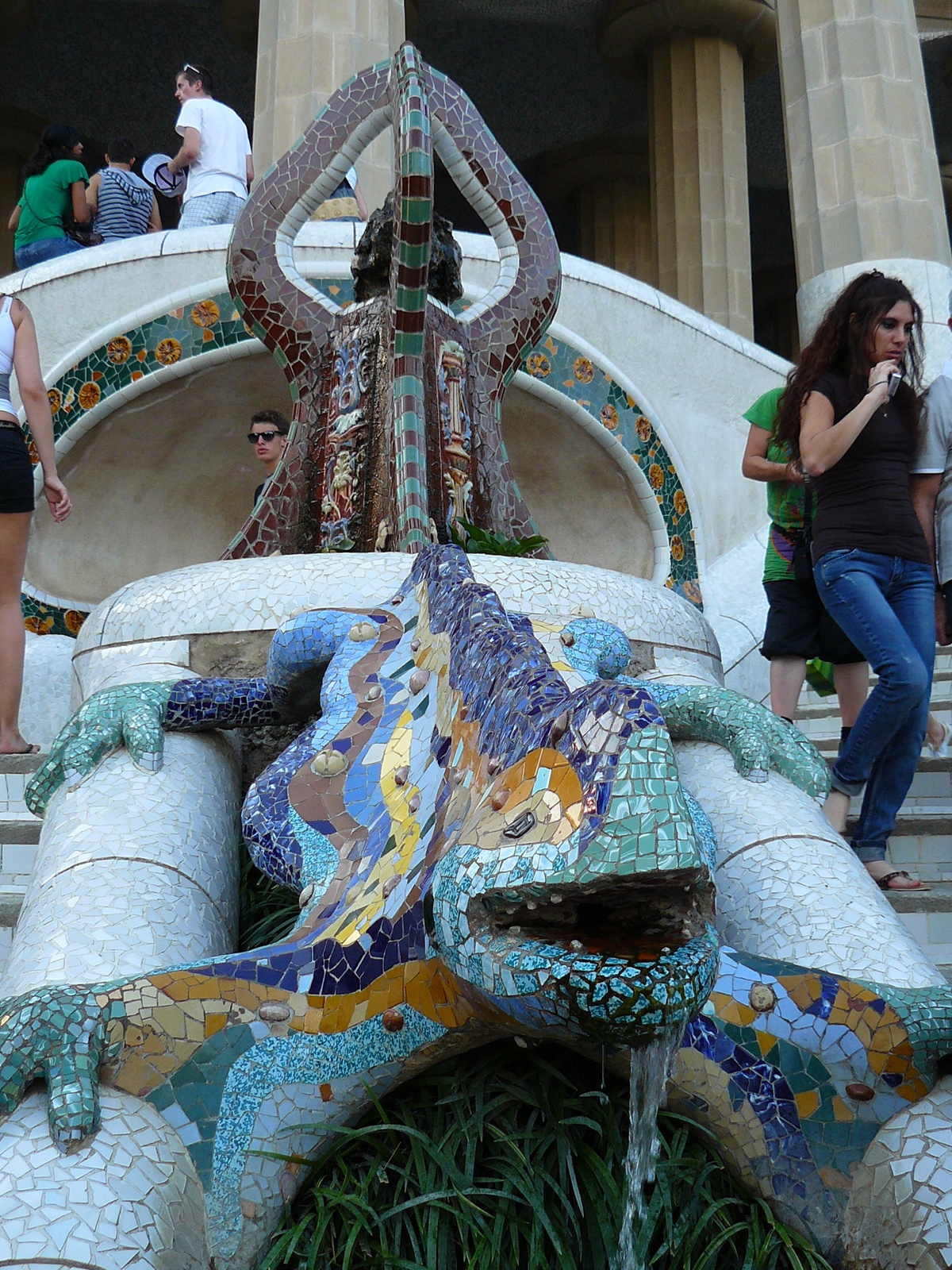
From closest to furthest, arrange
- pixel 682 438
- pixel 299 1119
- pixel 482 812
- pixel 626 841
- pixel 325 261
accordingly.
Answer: pixel 626 841
pixel 482 812
pixel 299 1119
pixel 325 261
pixel 682 438

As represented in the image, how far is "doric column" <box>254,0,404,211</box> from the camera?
9.01 metres

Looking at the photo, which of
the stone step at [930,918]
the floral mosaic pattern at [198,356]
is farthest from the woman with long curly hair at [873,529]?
the floral mosaic pattern at [198,356]

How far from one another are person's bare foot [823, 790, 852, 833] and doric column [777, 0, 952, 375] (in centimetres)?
614

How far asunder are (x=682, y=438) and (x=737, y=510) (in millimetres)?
513

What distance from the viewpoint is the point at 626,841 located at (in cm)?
162

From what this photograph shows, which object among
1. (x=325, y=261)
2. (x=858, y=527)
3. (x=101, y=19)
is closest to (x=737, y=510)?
(x=325, y=261)

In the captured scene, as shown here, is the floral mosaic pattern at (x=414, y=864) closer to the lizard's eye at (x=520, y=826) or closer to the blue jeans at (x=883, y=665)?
the lizard's eye at (x=520, y=826)

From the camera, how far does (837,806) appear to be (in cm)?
402

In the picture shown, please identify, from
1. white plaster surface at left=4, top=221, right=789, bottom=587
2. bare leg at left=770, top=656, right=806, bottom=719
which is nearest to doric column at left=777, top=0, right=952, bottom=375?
white plaster surface at left=4, top=221, right=789, bottom=587

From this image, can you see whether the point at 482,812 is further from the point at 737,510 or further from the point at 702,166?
the point at 702,166

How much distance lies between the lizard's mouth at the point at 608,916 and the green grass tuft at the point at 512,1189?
530mm

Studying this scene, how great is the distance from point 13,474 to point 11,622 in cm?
46

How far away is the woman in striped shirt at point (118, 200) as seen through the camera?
8.65 metres

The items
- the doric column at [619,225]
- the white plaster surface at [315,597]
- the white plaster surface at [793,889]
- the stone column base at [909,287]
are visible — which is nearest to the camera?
the white plaster surface at [793,889]
